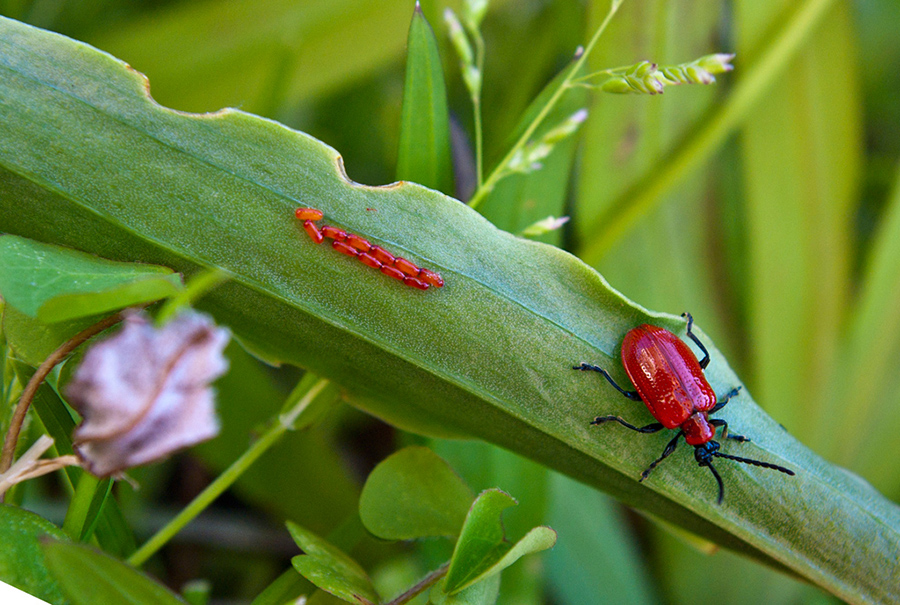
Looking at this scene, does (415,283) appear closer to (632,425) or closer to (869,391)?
(632,425)

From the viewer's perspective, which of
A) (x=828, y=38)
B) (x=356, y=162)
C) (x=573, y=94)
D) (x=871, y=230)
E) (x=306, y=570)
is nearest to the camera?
(x=306, y=570)

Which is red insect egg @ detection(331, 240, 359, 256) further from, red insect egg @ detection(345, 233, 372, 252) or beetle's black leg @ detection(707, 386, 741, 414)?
beetle's black leg @ detection(707, 386, 741, 414)

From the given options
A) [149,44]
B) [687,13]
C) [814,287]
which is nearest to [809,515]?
[814,287]

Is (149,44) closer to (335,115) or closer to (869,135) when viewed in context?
(335,115)

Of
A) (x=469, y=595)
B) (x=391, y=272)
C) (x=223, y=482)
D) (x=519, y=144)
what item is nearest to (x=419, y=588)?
(x=469, y=595)

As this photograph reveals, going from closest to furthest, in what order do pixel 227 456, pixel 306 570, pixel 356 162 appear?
pixel 306 570
pixel 227 456
pixel 356 162

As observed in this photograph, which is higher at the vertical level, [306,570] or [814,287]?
[814,287]
